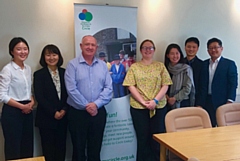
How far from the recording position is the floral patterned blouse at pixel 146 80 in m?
3.23

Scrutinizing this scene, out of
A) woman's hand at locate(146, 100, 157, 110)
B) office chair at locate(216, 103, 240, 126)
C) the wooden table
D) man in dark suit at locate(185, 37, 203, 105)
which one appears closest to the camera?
the wooden table

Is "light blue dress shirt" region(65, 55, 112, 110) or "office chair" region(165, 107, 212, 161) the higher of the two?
"light blue dress shirt" region(65, 55, 112, 110)

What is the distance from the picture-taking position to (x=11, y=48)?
2764 mm

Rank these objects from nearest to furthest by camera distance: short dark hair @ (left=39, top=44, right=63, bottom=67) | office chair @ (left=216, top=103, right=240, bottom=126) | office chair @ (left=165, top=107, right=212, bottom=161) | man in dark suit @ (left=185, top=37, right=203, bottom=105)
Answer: office chair @ (left=165, top=107, right=212, bottom=161) → office chair @ (left=216, top=103, right=240, bottom=126) → short dark hair @ (left=39, top=44, right=63, bottom=67) → man in dark suit @ (left=185, top=37, right=203, bottom=105)

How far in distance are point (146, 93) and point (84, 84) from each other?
78 centimetres

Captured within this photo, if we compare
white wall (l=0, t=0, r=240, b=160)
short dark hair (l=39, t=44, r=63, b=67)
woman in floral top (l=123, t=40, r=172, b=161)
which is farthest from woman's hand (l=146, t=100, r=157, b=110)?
short dark hair (l=39, t=44, r=63, b=67)

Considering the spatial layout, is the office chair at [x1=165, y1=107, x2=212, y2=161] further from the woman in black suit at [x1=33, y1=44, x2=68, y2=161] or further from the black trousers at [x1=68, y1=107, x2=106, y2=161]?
the woman in black suit at [x1=33, y1=44, x2=68, y2=161]

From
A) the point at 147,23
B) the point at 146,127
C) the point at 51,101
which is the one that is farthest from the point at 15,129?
the point at 147,23

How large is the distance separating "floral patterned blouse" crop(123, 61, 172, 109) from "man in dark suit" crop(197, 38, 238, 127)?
0.54 metres

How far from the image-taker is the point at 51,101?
2.94 m

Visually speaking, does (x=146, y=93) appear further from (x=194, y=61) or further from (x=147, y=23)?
(x=147, y=23)

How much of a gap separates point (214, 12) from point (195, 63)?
0.98 meters

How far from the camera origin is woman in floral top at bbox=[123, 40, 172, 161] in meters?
3.23

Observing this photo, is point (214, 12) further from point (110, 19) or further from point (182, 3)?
point (110, 19)
